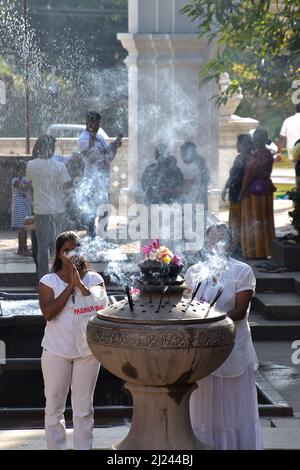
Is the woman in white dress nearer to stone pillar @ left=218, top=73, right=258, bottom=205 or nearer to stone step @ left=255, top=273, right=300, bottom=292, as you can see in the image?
stone step @ left=255, top=273, right=300, bottom=292

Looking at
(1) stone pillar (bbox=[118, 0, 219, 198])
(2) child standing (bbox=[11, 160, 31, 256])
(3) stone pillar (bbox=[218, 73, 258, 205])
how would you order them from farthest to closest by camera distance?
(3) stone pillar (bbox=[218, 73, 258, 205]), (1) stone pillar (bbox=[118, 0, 219, 198]), (2) child standing (bbox=[11, 160, 31, 256])

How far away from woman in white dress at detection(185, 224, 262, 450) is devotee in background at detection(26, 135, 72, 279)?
591cm

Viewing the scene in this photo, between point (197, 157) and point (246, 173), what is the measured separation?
157 cm

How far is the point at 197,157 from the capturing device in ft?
54.5

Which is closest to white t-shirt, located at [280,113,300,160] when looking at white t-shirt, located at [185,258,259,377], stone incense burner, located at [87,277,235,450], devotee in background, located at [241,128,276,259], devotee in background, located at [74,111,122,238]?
devotee in background, located at [74,111,122,238]

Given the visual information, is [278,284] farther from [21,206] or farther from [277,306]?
[21,206]

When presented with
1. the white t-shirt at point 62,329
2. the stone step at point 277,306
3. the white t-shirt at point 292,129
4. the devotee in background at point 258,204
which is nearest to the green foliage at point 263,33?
the devotee in background at point 258,204

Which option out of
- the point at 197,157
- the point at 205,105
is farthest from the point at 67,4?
the point at 197,157

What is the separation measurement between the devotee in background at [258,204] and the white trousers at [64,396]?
7.83 metres

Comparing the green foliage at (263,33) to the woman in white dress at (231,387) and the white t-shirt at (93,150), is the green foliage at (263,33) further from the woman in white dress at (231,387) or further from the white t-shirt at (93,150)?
the woman in white dress at (231,387)

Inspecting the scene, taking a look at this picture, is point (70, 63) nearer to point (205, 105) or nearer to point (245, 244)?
point (205, 105)

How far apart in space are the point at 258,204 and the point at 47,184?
3.09m

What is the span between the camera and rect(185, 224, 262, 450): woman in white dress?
739 centimetres

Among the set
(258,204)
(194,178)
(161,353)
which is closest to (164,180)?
(194,178)
